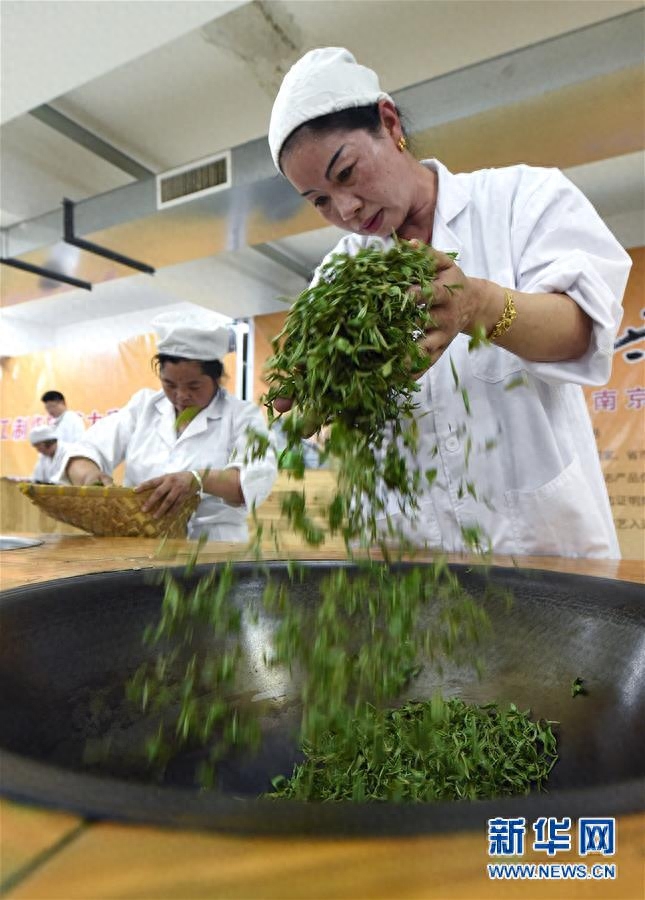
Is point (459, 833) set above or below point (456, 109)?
below

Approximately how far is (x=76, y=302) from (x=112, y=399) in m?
1.66

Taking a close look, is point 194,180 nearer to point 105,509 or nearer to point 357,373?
point 105,509

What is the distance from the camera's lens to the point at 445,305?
3.00 ft

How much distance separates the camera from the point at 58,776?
0.34m

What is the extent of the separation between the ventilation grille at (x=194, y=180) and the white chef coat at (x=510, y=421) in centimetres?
267

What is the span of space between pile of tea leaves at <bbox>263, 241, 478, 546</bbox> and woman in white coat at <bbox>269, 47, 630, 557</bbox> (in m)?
0.46

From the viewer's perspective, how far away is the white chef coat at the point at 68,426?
24.8 feet

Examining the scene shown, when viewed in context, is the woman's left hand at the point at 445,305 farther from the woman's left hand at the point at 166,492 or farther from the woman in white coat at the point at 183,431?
the woman in white coat at the point at 183,431

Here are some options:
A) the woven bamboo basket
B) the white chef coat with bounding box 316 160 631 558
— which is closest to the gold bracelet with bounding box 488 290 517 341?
the white chef coat with bounding box 316 160 631 558

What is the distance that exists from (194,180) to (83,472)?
2.28 metres

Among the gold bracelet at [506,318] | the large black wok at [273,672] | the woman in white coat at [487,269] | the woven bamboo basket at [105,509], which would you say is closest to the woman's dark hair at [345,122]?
the woman in white coat at [487,269]

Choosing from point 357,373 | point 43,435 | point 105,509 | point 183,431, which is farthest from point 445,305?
point 43,435

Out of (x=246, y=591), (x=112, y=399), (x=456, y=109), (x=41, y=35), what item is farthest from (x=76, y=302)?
(x=246, y=591)

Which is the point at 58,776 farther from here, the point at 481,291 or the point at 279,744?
the point at 481,291
